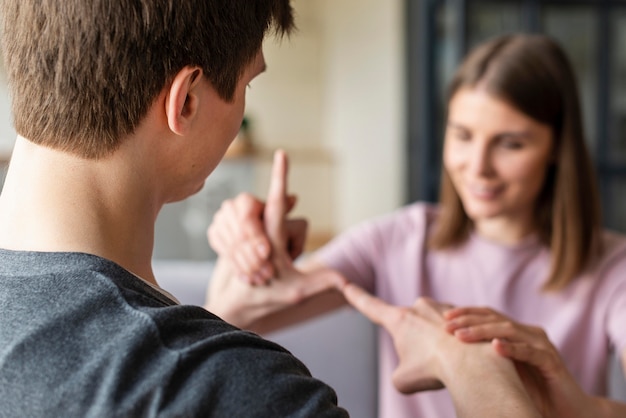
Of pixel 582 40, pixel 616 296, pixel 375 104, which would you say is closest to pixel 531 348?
pixel 616 296

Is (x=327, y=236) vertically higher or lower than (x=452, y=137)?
lower

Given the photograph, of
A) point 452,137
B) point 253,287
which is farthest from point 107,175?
point 452,137

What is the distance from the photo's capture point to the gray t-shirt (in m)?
0.47

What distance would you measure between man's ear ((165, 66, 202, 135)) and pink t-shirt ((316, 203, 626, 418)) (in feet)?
2.81

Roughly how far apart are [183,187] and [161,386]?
220 millimetres

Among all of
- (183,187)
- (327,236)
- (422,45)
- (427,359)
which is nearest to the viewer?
(183,187)

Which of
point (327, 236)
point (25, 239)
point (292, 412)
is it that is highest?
point (25, 239)

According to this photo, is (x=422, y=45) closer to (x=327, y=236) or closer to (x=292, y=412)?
(x=292, y=412)

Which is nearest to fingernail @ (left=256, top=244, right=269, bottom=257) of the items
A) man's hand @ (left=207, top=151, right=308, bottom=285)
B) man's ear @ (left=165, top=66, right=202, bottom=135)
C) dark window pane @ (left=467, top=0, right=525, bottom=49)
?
man's hand @ (left=207, top=151, right=308, bottom=285)

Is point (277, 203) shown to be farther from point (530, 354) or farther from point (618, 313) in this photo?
point (618, 313)

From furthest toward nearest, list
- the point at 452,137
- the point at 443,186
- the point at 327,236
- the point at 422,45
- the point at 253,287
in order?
the point at 327,236
the point at 422,45
the point at 443,186
the point at 452,137
the point at 253,287

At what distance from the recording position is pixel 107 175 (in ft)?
1.88

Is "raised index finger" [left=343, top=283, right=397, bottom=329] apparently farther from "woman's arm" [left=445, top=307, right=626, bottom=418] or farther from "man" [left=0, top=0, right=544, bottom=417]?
"man" [left=0, top=0, right=544, bottom=417]

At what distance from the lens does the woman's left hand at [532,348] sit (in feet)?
2.68
